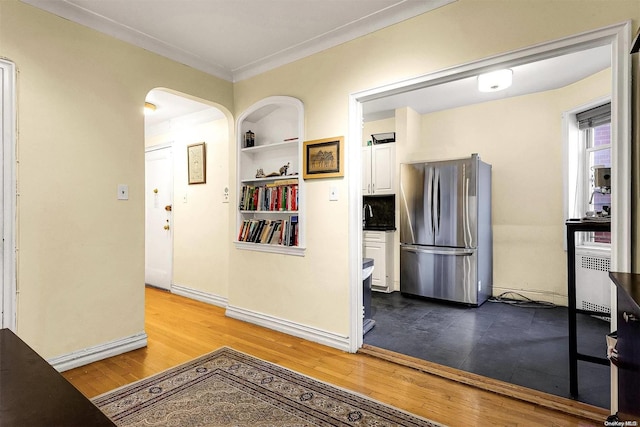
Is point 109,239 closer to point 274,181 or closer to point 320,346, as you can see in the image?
point 274,181

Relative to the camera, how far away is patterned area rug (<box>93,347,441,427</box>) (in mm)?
1763

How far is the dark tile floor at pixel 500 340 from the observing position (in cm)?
222

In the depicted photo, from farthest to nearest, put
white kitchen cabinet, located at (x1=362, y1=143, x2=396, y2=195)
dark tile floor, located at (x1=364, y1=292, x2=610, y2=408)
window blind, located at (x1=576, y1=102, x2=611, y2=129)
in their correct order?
1. white kitchen cabinet, located at (x1=362, y1=143, x2=396, y2=195)
2. window blind, located at (x1=576, y1=102, x2=611, y2=129)
3. dark tile floor, located at (x1=364, y1=292, x2=610, y2=408)

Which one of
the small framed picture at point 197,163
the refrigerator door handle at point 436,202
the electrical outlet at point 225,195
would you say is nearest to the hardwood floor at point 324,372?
the electrical outlet at point 225,195

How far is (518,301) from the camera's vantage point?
13.4ft

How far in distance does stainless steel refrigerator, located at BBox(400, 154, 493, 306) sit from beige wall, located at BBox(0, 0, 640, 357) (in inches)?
72.4

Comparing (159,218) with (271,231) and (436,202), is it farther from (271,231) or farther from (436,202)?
(436,202)

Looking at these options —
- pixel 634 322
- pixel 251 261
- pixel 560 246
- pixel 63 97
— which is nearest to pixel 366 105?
pixel 251 261

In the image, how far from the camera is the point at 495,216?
4328 millimetres

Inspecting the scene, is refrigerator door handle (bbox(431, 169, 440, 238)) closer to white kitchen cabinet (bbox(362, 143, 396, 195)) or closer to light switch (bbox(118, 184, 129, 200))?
white kitchen cabinet (bbox(362, 143, 396, 195))

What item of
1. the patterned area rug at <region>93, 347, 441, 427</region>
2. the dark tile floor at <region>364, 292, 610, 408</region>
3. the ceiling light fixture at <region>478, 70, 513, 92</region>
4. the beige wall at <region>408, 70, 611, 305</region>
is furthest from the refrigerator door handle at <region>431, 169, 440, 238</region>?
the patterned area rug at <region>93, 347, 441, 427</region>

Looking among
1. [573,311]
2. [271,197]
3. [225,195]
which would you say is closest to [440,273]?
[573,311]

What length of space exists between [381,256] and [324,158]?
2.22 meters

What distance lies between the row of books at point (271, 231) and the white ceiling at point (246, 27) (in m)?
1.50
